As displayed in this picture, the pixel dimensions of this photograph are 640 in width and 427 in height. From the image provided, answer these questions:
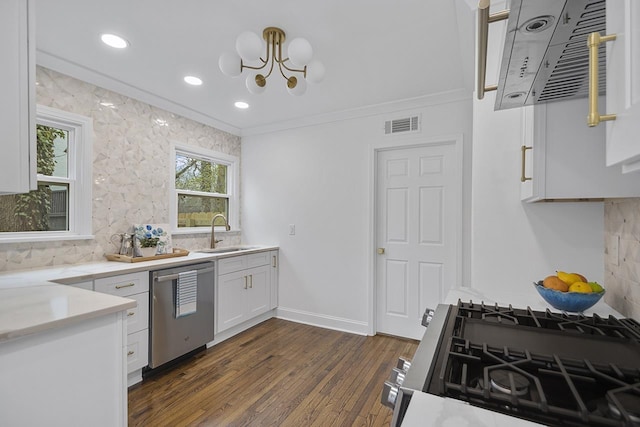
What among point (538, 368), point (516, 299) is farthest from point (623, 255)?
point (538, 368)

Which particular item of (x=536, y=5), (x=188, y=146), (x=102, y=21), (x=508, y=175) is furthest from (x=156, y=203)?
(x=536, y=5)

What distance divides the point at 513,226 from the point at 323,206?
7.33ft

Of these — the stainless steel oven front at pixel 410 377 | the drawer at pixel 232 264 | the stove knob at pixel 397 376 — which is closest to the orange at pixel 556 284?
the stainless steel oven front at pixel 410 377

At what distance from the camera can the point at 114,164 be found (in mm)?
2768

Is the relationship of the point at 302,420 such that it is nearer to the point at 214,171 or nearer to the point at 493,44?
the point at 493,44

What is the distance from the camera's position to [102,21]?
1.90 m

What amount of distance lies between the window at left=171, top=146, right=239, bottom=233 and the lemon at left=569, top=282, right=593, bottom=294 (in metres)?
3.32

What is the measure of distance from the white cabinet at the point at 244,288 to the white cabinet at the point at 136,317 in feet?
2.45

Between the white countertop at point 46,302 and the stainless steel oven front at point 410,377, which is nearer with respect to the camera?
the stainless steel oven front at point 410,377

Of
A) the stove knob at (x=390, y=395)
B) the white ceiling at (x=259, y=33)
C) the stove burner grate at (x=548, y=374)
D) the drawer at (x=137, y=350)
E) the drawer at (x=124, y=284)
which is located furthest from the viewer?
the drawer at (x=137, y=350)

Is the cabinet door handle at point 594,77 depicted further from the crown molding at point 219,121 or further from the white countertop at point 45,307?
the crown molding at point 219,121

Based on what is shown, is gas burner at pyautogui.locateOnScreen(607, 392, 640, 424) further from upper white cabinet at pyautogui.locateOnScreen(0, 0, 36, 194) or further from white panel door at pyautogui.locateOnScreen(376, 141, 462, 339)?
white panel door at pyautogui.locateOnScreen(376, 141, 462, 339)

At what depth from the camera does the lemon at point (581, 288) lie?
3.92 ft

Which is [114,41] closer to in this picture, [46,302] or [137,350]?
[46,302]
